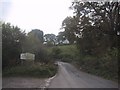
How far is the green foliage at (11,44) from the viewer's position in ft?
119

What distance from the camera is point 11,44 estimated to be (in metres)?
36.9

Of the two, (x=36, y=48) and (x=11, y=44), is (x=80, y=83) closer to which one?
(x=11, y=44)

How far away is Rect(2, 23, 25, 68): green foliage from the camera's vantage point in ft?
119

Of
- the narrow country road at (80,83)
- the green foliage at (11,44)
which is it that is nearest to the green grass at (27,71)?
the green foliage at (11,44)

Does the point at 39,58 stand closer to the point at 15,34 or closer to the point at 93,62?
the point at 93,62

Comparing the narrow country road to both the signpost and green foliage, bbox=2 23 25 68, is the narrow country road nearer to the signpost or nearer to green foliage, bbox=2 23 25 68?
the signpost

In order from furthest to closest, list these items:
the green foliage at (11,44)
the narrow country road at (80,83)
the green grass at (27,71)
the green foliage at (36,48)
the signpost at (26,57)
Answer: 1. the green foliage at (36,48)
2. the signpost at (26,57)
3. the green foliage at (11,44)
4. the green grass at (27,71)
5. the narrow country road at (80,83)

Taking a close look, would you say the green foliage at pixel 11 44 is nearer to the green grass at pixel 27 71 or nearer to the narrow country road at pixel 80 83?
the green grass at pixel 27 71

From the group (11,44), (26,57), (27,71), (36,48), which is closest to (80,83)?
(27,71)

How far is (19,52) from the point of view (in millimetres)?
39000

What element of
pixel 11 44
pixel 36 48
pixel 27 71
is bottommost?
pixel 27 71

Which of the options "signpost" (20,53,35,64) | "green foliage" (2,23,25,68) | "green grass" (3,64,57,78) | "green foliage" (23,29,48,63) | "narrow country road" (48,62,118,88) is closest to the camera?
"narrow country road" (48,62,118,88)

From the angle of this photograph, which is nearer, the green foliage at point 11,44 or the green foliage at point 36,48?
the green foliage at point 11,44

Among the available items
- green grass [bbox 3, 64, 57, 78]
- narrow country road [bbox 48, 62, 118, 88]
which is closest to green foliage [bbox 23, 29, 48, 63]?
green grass [bbox 3, 64, 57, 78]
